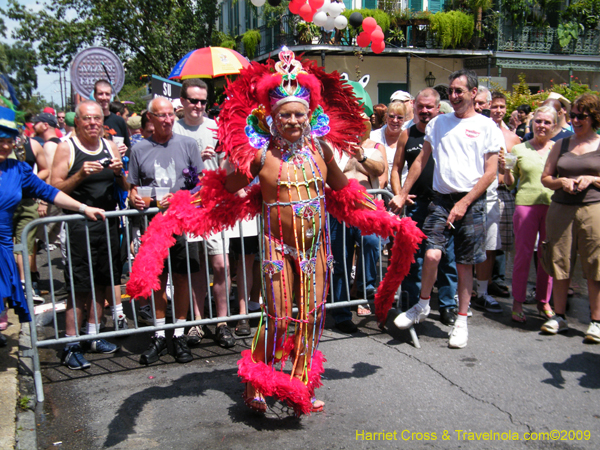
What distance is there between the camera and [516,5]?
22.0 meters

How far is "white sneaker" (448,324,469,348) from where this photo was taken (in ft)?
15.9

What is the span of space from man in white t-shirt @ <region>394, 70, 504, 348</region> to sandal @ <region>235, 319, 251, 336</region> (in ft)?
4.71

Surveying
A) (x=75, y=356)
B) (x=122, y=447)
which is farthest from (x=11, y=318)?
(x=122, y=447)

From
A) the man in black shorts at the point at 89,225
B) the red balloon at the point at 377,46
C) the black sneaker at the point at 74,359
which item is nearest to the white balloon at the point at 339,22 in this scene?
the red balloon at the point at 377,46

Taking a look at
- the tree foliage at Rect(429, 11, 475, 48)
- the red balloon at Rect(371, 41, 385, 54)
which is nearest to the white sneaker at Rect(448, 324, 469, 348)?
the red balloon at Rect(371, 41, 385, 54)

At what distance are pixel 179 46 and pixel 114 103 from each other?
17.7 meters

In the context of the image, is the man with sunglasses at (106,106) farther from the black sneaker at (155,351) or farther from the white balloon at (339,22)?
the white balloon at (339,22)

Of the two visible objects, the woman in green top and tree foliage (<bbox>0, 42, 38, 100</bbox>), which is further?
tree foliage (<bbox>0, 42, 38, 100</bbox>)

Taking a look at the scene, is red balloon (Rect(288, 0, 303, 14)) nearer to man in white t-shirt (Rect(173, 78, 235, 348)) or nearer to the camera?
man in white t-shirt (Rect(173, 78, 235, 348))

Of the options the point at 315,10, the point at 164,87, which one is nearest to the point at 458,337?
the point at 164,87

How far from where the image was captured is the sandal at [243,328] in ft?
17.0

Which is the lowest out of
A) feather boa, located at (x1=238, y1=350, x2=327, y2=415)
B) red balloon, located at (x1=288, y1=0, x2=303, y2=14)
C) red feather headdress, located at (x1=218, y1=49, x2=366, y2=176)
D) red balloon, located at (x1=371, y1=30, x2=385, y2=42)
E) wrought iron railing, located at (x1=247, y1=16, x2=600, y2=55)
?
feather boa, located at (x1=238, y1=350, x2=327, y2=415)

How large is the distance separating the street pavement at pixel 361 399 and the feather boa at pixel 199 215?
37.4 inches

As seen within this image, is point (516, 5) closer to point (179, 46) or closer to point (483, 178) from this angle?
point (179, 46)
